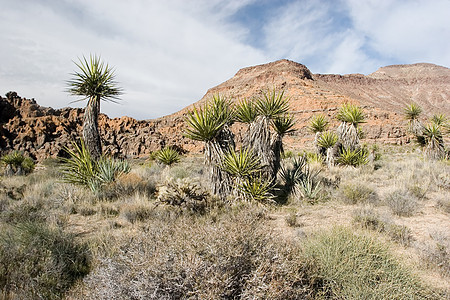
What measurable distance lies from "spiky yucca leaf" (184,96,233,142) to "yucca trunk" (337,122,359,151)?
801 centimetres

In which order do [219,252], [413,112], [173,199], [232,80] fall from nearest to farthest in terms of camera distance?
[219,252]
[173,199]
[413,112]
[232,80]

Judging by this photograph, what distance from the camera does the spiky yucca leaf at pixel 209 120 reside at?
627 cm

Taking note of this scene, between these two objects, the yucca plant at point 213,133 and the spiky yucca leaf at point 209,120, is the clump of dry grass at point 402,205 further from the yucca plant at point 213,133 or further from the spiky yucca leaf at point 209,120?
the spiky yucca leaf at point 209,120

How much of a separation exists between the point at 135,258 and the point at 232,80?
7882 cm

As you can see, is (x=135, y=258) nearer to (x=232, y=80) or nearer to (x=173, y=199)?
(x=173, y=199)

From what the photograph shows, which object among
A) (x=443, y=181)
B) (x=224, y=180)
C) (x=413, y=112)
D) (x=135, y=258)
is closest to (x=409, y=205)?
(x=443, y=181)

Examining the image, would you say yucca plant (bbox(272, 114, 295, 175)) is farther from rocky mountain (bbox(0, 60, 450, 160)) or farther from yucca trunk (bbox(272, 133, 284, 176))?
rocky mountain (bbox(0, 60, 450, 160))

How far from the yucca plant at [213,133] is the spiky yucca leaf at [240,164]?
0.21 meters

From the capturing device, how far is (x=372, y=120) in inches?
1572

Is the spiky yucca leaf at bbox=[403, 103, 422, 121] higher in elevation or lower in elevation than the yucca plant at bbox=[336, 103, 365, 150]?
higher

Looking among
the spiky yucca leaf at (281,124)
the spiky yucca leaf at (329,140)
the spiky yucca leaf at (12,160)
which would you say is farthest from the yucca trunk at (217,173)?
the spiky yucca leaf at (12,160)

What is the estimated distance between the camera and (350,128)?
12250 millimetres

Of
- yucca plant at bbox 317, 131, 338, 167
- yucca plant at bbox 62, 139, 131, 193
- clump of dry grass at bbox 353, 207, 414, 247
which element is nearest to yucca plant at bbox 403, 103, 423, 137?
yucca plant at bbox 317, 131, 338, 167

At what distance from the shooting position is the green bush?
2.72 metres
